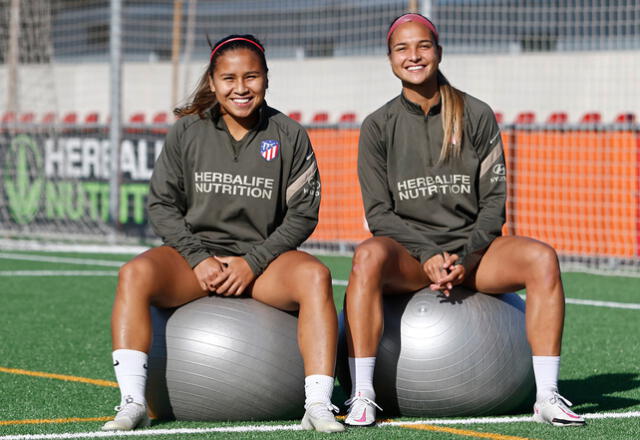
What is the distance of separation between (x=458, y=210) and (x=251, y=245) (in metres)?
1.00

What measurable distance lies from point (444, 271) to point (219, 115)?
129cm

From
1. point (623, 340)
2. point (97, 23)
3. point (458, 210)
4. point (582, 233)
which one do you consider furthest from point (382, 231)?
point (97, 23)

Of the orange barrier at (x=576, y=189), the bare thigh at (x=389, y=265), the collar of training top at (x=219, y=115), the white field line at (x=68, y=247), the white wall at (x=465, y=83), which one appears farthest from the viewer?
the white wall at (x=465, y=83)

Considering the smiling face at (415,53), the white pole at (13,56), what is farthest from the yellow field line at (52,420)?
the white pole at (13,56)

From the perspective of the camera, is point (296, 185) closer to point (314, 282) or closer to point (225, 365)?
point (314, 282)

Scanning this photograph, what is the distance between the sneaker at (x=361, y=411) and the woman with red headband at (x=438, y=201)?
0.39ft

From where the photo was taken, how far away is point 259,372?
505 centimetres

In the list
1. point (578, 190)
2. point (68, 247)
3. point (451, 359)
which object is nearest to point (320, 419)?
point (451, 359)

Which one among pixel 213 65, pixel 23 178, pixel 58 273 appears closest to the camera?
pixel 213 65

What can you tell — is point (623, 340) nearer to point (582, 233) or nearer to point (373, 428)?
point (373, 428)

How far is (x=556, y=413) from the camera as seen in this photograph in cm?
503

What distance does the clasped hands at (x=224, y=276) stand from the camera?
520cm

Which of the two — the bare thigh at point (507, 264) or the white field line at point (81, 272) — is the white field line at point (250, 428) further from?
the white field line at point (81, 272)

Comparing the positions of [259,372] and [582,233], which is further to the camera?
[582,233]
